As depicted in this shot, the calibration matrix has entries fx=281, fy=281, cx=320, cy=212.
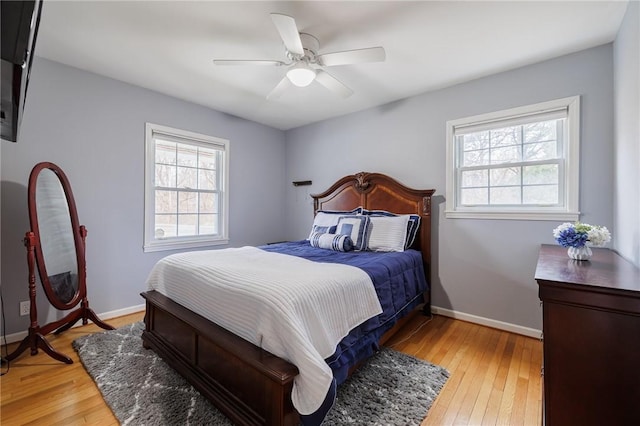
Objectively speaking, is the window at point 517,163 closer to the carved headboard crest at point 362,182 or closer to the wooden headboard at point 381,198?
the wooden headboard at point 381,198

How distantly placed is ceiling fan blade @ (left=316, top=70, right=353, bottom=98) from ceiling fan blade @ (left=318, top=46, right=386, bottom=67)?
0.64 ft

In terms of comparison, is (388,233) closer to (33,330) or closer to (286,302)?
(286,302)

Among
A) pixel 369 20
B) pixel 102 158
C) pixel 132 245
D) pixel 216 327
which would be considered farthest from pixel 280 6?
pixel 132 245

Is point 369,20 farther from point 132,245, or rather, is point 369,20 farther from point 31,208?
point 132,245

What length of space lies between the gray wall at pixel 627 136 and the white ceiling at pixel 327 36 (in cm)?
24

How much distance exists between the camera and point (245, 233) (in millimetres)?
4324

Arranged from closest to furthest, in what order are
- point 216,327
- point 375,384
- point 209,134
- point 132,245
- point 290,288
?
point 290,288 < point 216,327 < point 375,384 < point 132,245 < point 209,134

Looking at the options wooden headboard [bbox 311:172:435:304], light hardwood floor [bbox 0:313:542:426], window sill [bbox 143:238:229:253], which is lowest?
light hardwood floor [bbox 0:313:542:426]

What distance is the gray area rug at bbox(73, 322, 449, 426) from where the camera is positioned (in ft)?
5.25

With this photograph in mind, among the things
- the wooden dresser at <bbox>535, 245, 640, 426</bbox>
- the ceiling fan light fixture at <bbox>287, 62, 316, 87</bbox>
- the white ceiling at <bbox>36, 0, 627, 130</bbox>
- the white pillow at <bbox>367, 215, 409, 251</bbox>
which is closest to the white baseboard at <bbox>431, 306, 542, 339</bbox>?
the white pillow at <bbox>367, 215, 409, 251</bbox>

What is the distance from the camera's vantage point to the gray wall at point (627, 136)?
1.68 m

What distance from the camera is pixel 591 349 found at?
3.86 ft

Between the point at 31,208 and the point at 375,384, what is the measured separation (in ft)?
9.90

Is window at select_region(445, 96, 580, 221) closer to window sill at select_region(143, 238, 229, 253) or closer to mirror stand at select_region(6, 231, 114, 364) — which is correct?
window sill at select_region(143, 238, 229, 253)
